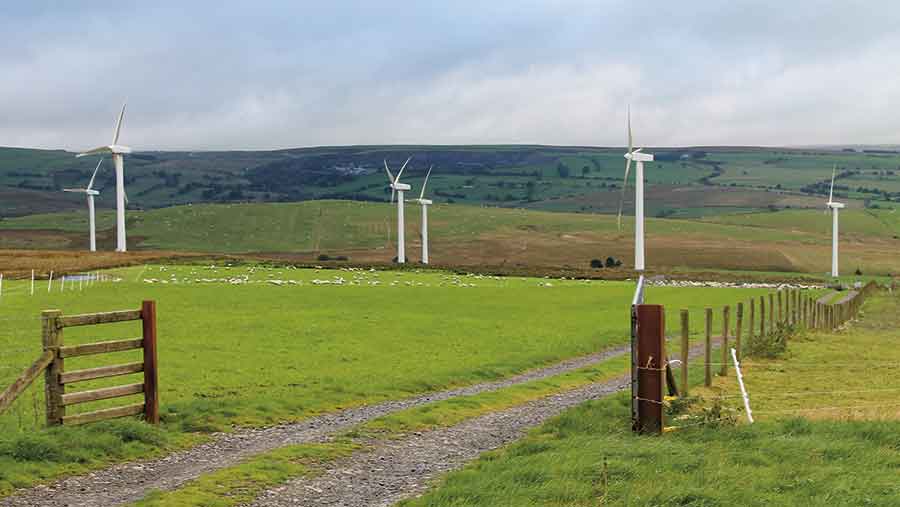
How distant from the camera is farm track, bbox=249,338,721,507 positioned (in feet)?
51.2

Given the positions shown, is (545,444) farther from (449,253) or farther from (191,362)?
(449,253)

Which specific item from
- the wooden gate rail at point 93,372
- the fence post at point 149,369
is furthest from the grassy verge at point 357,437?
the wooden gate rail at point 93,372

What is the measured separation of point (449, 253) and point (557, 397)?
486ft

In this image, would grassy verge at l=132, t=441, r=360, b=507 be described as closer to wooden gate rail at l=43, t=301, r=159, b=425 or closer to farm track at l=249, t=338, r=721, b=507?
farm track at l=249, t=338, r=721, b=507

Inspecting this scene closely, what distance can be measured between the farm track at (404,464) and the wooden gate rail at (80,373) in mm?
4495

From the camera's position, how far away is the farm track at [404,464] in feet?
51.2

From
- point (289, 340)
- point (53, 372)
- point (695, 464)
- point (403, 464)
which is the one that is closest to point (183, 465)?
point (53, 372)

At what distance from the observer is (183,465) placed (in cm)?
1788

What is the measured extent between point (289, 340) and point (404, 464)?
75.4 feet

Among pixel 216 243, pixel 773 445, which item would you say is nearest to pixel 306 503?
pixel 773 445

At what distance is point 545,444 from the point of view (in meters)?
18.5

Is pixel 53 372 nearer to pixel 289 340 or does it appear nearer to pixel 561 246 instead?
pixel 289 340

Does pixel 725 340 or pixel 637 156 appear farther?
pixel 637 156

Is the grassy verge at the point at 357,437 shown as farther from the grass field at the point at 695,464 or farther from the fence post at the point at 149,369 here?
the fence post at the point at 149,369
